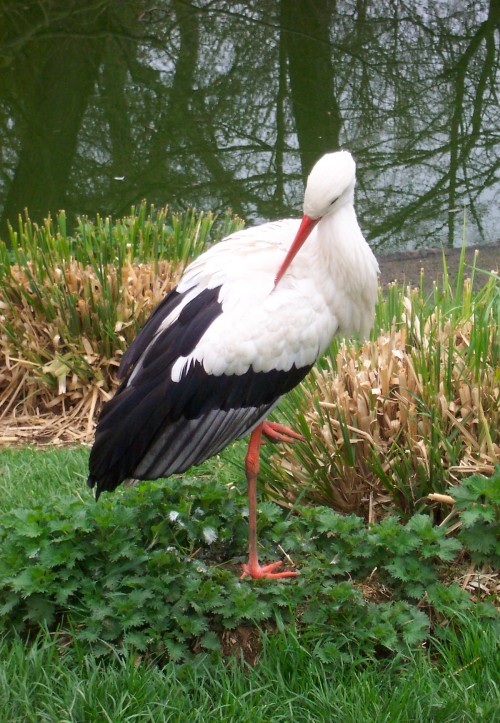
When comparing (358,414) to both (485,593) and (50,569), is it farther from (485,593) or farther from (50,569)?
(50,569)

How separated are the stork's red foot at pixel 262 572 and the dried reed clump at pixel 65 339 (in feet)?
6.34

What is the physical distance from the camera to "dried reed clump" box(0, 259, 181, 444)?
4988mm

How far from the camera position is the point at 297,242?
3096 millimetres

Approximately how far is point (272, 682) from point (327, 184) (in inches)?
63.0

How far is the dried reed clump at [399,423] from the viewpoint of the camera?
3268mm

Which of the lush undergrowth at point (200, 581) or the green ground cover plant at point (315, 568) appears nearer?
the green ground cover plant at point (315, 568)

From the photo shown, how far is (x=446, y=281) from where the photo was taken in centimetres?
406

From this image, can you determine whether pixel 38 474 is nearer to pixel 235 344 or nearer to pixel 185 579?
pixel 185 579

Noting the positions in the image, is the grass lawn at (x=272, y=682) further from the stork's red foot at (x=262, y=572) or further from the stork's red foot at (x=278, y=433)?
the stork's red foot at (x=278, y=433)

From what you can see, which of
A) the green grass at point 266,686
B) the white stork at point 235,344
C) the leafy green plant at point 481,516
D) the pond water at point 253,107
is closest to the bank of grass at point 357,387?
the leafy green plant at point 481,516

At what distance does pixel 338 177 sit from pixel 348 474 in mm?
1127

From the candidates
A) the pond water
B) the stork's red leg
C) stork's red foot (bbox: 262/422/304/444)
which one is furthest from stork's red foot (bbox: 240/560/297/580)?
the pond water

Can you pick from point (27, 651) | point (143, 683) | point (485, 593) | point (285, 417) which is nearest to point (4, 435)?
point (285, 417)

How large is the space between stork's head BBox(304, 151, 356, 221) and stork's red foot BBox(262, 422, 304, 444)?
2.85 feet
